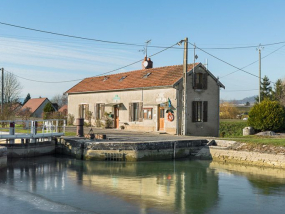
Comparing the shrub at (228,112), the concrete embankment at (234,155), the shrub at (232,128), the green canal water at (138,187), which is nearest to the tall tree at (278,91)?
the shrub at (228,112)

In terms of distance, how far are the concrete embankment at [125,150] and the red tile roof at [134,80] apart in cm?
685

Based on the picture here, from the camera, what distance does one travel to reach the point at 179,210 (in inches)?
396

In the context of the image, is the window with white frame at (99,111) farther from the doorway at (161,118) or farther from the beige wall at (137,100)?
the doorway at (161,118)

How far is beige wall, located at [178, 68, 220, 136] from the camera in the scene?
25891mm

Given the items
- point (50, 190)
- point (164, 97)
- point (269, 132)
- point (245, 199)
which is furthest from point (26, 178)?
point (269, 132)

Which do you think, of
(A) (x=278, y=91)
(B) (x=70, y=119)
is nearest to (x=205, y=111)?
(B) (x=70, y=119)

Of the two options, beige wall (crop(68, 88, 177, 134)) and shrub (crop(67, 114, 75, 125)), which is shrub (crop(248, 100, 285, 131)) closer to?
beige wall (crop(68, 88, 177, 134))

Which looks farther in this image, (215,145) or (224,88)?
(224,88)

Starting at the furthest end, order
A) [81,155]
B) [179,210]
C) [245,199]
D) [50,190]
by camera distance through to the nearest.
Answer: [81,155], [50,190], [245,199], [179,210]

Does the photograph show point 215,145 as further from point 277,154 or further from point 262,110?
point 262,110

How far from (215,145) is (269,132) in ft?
19.5

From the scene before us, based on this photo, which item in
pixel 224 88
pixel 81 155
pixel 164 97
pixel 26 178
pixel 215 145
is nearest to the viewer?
pixel 26 178

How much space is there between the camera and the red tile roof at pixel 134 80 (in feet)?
88.3

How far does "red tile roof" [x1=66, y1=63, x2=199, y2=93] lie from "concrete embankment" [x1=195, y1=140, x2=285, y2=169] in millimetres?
Result: 6701
